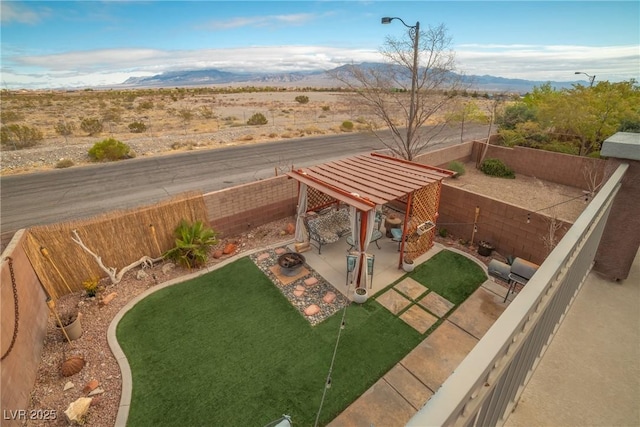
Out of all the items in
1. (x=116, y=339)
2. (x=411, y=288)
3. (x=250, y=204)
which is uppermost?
(x=250, y=204)

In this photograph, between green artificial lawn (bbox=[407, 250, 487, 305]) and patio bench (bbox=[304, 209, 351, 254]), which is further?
patio bench (bbox=[304, 209, 351, 254])

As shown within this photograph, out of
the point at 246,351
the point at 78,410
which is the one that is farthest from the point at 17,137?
the point at 246,351

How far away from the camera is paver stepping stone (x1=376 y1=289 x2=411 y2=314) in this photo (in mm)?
7645

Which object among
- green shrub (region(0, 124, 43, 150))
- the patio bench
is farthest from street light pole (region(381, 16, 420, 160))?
green shrub (region(0, 124, 43, 150))

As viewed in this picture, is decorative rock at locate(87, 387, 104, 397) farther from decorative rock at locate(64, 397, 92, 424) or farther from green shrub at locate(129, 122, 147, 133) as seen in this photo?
green shrub at locate(129, 122, 147, 133)

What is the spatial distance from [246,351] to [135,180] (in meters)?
14.5

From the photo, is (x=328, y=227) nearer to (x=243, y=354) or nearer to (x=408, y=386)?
(x=243, y=354)

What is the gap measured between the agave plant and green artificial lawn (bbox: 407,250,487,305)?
620 centimetres

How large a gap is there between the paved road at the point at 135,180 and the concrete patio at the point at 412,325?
30.6ft

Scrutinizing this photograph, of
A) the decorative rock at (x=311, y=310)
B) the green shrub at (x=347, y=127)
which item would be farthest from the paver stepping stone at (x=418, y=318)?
the green shrub at (x=347, y=127)

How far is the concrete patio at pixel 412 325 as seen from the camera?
540cm

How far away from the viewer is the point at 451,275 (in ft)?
28.9

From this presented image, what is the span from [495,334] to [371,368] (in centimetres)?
516

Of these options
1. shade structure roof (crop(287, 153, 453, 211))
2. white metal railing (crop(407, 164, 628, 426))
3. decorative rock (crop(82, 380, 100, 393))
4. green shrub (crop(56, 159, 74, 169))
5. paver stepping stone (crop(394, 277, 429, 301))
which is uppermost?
white metal railing (crop(407, 164, 628, 426))
